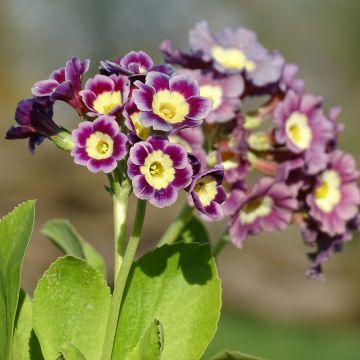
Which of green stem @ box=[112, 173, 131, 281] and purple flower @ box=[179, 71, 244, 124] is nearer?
green stem @ box=[112, 173, 131, 281]

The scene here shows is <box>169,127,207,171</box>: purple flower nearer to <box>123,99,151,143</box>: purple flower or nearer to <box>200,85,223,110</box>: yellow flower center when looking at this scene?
<box>200,85,223,110</box>: yellow flower center

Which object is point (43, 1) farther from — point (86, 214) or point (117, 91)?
point (117, 91)

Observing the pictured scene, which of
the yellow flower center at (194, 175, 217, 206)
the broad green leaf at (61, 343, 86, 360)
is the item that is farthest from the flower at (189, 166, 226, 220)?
the broad green leaf at (61, 343, 86, 360)

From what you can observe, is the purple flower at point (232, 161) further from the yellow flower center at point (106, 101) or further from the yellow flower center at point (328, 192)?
the yellow flower center at point (106, 101)

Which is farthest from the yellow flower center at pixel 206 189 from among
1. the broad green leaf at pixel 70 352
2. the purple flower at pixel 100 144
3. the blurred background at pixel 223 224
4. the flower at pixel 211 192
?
the blurred background at pixel 223 224

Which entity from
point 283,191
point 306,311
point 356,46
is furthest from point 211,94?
point 356,46

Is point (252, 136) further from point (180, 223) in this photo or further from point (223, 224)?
point (223, 224)
